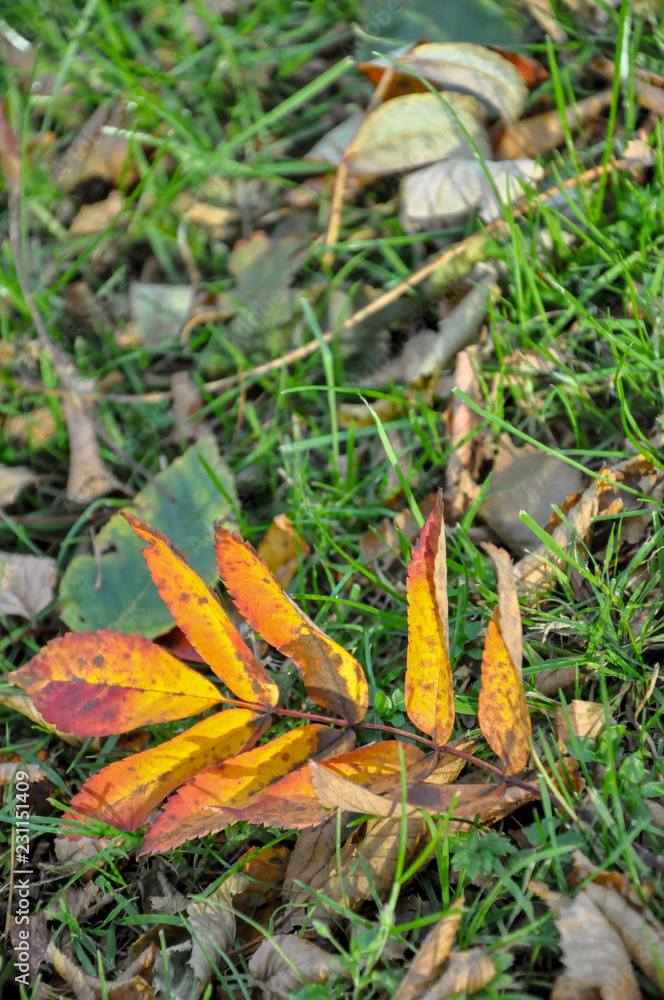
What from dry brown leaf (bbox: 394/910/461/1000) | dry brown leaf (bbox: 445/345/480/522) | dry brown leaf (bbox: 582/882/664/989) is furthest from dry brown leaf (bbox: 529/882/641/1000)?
dry brown leaf (bbox: 445/345/480/522)

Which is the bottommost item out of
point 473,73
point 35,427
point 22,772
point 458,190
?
point 22,772

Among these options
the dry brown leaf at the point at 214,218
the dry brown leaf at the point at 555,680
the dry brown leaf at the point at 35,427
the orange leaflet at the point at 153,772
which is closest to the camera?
the orange leaflet at the point at 153,772

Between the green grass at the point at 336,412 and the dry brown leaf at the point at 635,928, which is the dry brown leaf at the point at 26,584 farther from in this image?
the dry brown leaf at the point at 635,928

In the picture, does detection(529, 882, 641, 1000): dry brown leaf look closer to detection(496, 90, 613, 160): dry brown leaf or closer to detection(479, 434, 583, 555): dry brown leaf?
detection(479, 434, 583, 555): dry brown leaf

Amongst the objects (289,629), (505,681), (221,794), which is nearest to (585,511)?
(505,681)

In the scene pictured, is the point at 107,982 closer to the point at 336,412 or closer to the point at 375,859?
the point at 375,859

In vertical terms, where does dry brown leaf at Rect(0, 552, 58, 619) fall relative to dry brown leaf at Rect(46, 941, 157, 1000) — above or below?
above

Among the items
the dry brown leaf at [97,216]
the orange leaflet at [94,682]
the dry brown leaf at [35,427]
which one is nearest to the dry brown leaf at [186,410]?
the dry brown leaf at [35,427]
